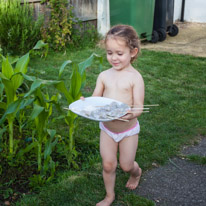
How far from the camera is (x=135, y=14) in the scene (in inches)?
280

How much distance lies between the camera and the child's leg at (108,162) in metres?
2.34

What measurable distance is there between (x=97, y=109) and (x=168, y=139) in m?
1.42

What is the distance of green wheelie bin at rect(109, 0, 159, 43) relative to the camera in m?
7.04

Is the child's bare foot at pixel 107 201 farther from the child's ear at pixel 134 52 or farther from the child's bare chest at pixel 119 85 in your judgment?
the child's ear at pixel 134 52

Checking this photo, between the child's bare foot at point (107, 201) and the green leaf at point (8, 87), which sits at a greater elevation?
the green leaf at point (8, 87)

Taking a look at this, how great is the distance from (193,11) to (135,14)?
3.89 m

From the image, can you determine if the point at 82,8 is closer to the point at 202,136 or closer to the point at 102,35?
the point at 102,35

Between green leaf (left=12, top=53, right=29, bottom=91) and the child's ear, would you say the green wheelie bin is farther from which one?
the child's ear

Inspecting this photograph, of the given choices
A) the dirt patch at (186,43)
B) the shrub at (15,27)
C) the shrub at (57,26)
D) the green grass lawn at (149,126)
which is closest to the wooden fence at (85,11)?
the shrub at (57,26)

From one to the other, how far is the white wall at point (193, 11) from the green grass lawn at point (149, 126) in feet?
14.3

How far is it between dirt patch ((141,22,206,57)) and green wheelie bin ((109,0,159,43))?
373mm

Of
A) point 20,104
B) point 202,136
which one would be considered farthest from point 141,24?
point 20,104

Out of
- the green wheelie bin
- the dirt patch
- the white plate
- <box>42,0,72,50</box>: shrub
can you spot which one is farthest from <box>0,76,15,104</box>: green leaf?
the green wheelie bin

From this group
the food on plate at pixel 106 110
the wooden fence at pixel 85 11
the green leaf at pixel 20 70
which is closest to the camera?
the food on plate at pixel 106 110
